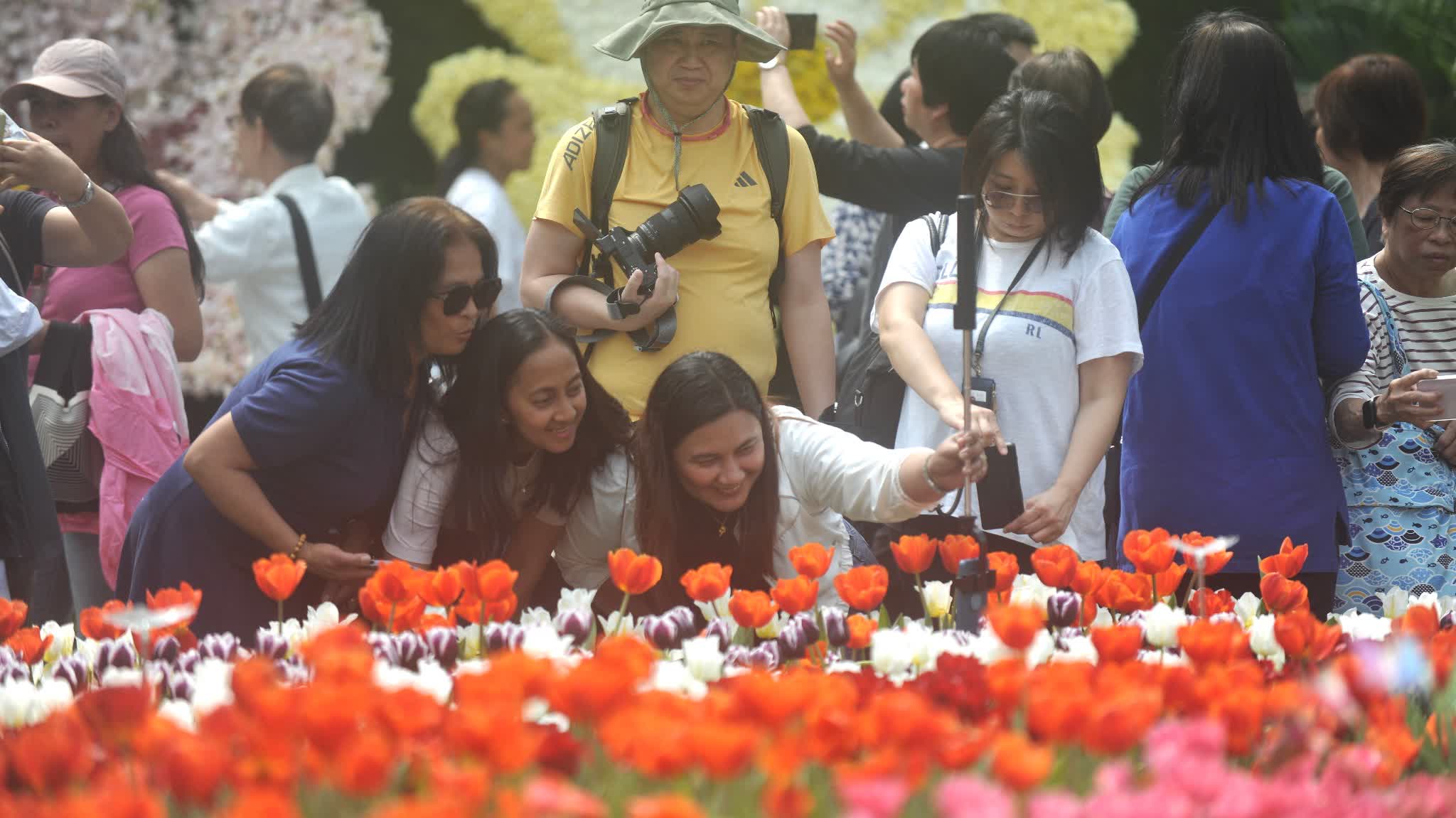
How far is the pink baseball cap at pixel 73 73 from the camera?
4.04 meters

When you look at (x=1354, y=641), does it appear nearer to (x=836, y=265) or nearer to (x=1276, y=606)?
(x=1276, y=606)

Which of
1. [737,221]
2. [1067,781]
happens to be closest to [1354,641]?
[1067,781]

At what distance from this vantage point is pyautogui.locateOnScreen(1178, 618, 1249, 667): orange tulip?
202 centimetres

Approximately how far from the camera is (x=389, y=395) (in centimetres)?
332

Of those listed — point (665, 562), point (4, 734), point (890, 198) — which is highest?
point (890, 198)

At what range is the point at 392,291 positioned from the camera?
3273 millimetres

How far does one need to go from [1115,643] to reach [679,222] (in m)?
1.69

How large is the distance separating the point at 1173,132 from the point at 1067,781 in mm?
2271

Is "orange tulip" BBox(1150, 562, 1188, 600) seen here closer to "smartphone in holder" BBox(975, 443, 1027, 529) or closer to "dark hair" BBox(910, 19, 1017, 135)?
"smartphone in holder" BBox(975, 443, 1027, 529)

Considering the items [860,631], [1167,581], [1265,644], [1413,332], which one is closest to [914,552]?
[860,631]

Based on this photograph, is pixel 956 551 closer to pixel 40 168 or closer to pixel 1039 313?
pixel 1039 313

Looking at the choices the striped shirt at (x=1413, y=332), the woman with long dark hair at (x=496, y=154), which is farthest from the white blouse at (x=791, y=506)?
→ the woman with long dark hair at (x=496, y=154)

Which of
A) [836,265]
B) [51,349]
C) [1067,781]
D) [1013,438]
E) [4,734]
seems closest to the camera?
[1067,781]

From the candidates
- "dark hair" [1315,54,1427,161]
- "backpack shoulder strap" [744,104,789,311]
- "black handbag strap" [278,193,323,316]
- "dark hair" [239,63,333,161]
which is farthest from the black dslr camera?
"dark hair" [1315,54,1427,161]
